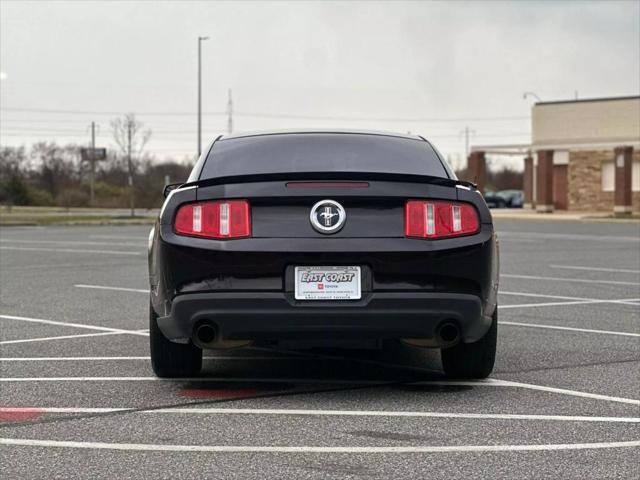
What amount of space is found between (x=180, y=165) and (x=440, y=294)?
9924 cm

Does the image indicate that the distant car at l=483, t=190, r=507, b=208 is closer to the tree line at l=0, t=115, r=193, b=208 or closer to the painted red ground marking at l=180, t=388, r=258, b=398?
the tree line at l=0, t=115, r=193, b=208

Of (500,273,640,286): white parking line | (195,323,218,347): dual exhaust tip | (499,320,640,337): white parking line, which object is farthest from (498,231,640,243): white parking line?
(195,323,218,347): dual exhaust tip

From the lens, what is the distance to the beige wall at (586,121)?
180 ft

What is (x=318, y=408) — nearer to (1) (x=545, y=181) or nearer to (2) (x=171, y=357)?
(2) (x=171, y=357)

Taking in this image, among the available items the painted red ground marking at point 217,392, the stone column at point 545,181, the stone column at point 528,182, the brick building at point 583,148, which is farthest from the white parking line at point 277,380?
the stone column at point 528,182

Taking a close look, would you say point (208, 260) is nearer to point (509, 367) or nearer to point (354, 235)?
point (354, 235)

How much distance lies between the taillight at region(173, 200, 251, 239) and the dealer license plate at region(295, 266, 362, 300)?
0.40m

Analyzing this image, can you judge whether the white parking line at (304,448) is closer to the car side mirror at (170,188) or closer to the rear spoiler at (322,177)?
the rear spoiler at (322,177)

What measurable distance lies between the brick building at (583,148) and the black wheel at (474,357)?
4683 centimetres

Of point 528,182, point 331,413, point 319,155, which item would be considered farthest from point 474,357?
point 528,182

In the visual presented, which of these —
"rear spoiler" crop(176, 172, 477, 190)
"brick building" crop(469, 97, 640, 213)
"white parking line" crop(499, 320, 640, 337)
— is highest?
"brick building" crop(469, 97, 640, 213)

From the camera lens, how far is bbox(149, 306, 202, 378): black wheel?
23.4 feet

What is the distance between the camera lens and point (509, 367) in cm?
781

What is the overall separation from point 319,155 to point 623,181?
45.8 m
